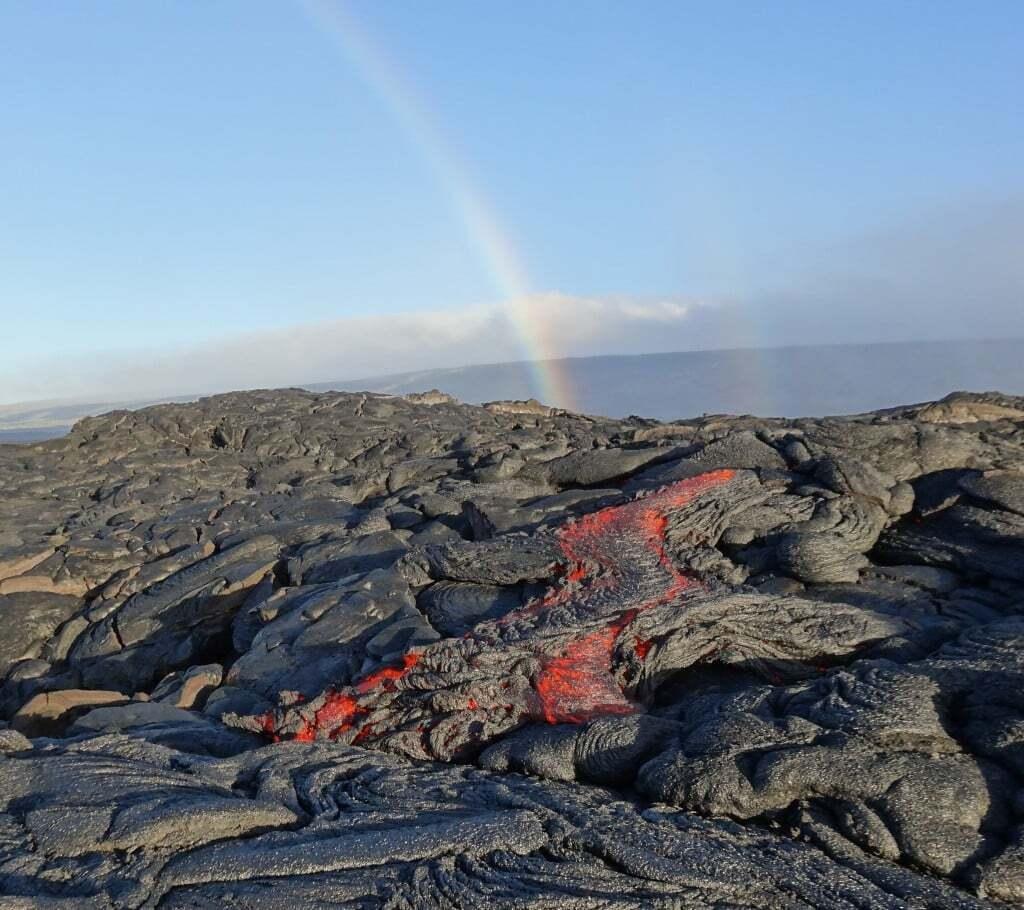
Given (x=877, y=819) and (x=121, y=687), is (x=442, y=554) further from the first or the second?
(x=877, y=819)

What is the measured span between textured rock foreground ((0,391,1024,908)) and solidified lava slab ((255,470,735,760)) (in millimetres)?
23

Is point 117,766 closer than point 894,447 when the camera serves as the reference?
Yes

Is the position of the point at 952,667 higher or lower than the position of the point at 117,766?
higher

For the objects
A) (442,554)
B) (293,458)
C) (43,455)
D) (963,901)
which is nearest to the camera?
(963,901)

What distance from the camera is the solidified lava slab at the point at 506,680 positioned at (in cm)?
600

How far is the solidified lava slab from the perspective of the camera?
236 inches

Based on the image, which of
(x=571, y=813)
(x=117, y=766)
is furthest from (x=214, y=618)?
(x=571, y=813)

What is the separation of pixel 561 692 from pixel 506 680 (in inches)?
15.3

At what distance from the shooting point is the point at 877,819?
4.33 m

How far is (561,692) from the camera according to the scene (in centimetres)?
604

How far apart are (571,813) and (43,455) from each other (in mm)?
16432

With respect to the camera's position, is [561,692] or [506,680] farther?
[506,680]

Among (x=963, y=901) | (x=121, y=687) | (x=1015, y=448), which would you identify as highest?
(x=1015, y=448)

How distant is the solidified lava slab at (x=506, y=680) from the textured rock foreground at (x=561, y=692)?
2 cm
